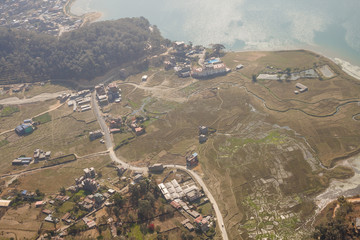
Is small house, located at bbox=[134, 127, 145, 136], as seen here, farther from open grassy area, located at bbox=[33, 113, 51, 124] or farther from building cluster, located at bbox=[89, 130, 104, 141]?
open grassy area, located at bbox=[33, 113, 51, 124]

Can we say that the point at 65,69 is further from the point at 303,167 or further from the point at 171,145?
the point at 303,167

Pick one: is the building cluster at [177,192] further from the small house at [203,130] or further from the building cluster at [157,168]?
the small house at [203,130]

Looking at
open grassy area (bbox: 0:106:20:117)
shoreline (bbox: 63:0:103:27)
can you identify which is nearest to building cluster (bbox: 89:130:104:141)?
open grassy area (bbox: 0:106:20:117)

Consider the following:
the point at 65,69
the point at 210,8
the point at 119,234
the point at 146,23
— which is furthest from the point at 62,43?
the point at 119,234

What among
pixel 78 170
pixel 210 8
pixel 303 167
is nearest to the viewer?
pixel 303 167

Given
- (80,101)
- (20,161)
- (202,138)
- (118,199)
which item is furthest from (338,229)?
(80,101)

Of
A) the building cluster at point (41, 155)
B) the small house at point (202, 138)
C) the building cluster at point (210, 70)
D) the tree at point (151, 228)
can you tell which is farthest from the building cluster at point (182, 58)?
the tree at point (151, 228)
